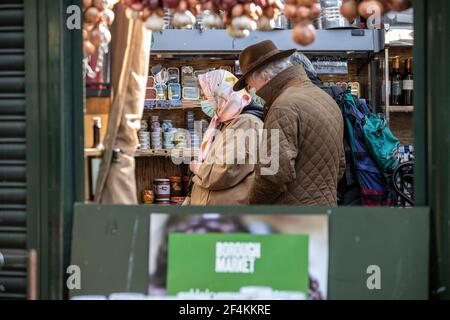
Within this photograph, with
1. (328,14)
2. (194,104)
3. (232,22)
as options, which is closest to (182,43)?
(194,104)

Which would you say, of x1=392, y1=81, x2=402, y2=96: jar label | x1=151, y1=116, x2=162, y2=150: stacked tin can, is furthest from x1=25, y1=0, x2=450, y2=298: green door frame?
x1=392, y1=81, x2=402, y2=96: jar label

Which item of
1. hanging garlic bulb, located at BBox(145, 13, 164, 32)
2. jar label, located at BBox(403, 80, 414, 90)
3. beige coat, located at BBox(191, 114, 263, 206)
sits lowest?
beige coat, located at BBox(191, 114, 263, 206)

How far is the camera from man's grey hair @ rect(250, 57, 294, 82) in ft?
12.6

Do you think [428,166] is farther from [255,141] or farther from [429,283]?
[255,141]

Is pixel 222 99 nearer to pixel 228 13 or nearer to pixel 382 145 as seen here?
pixel 382 145

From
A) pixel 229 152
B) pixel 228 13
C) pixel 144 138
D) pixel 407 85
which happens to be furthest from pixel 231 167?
pixel 407 85

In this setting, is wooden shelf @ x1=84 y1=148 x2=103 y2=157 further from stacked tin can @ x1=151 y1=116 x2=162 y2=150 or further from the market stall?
stacked tin can @ x1=151 y1=116 x2=162 y2=150

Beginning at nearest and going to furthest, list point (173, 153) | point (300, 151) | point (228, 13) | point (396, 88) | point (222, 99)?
1. point (228, 13)
2. point (300, 151)
3. point (222, 99)
4. point (173, 153)
5. point (396, 88)

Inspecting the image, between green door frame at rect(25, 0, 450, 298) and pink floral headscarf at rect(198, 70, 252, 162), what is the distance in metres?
1.86

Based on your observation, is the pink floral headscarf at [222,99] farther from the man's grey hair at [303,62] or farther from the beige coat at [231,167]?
the man's grey hair at [303,62]

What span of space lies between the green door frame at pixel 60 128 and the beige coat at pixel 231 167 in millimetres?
1592

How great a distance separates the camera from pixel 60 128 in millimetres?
2359

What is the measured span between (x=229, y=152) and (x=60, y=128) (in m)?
1.73

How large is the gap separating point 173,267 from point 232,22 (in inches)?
33.3
